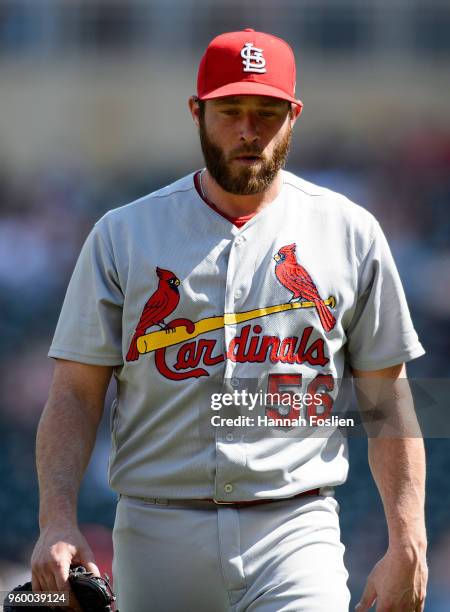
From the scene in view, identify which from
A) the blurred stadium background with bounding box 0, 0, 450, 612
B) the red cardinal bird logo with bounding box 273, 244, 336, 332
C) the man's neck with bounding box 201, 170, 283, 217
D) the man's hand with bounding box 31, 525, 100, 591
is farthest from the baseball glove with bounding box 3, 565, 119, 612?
the blurred stadium background with bounding box 0, 0, 450, 612

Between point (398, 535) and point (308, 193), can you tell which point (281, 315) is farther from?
point (398, 535)

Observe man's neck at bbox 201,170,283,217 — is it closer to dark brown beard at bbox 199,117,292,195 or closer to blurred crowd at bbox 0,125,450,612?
dark brown beard at bbox 199,117,292,195

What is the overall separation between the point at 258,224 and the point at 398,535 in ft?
2.83

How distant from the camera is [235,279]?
2920 millimetres

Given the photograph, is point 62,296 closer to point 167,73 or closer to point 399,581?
point 399,581

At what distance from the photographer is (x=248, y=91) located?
9.65 feet

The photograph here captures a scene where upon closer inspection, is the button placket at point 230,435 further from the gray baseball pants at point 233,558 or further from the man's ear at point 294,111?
the man's ear at point 294,111

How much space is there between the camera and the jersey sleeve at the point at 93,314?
2943mm

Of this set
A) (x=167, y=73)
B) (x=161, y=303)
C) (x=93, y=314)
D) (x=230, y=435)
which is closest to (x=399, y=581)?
(x=230, y=435)

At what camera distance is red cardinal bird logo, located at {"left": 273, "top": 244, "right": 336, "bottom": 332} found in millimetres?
2918

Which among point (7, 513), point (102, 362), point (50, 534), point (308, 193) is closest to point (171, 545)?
point (50, 534)

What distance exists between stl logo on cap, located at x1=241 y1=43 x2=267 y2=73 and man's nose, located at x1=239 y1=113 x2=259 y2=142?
136mm

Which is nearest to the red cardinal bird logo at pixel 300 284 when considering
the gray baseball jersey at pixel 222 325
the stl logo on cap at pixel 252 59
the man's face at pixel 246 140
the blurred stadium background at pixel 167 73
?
the gray baseball jersey at pixel 222 325

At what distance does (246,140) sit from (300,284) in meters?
0.39
